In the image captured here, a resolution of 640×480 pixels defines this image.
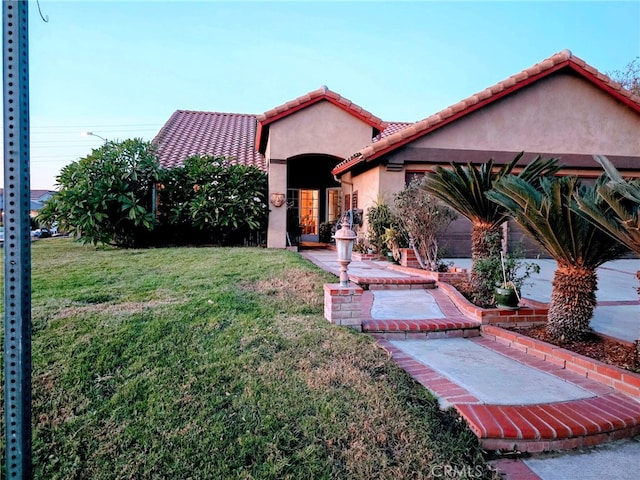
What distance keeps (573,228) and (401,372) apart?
2.23m

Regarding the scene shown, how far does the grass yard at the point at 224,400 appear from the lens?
2.36 metres

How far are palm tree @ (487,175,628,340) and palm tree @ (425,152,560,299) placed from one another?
124cm

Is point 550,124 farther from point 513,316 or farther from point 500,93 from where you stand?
point 513,316

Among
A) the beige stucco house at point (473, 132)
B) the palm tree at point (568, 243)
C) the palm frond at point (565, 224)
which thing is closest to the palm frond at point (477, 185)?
the palm tree at point (568, 243)

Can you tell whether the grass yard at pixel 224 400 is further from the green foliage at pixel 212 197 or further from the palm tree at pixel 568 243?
the green foliage at pixel 212 197

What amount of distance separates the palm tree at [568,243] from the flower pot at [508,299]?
22.8 inches

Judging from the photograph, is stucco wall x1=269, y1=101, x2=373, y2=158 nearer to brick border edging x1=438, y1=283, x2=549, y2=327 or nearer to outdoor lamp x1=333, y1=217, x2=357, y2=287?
outdoor lamp x1=333, y1=217, x2=357, y2=287

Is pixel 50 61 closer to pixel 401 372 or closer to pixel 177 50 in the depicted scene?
pixel 401 372

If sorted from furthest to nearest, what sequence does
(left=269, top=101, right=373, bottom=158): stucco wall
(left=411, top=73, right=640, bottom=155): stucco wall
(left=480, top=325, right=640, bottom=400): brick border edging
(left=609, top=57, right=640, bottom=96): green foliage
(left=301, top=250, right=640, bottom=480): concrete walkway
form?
(left=609, top=57, right=640, bottom=96): green foliage → (left=269, top=101, right=373, bottom=158): stucco wall → (left=411, top=73, right=640, bottom=155): stucco wall → (left=480, top=325, right=640, bottom=400): brick border edging → (left=301, top=250, right=640, bottom=480): concrete walkway

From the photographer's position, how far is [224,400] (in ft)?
9.54

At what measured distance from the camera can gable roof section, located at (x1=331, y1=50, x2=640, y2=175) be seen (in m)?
9.74

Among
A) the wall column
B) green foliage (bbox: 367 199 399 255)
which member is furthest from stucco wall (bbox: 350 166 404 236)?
the wall column

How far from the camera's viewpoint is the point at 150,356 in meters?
3.52

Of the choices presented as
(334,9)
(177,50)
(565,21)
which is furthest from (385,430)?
(565,21)
